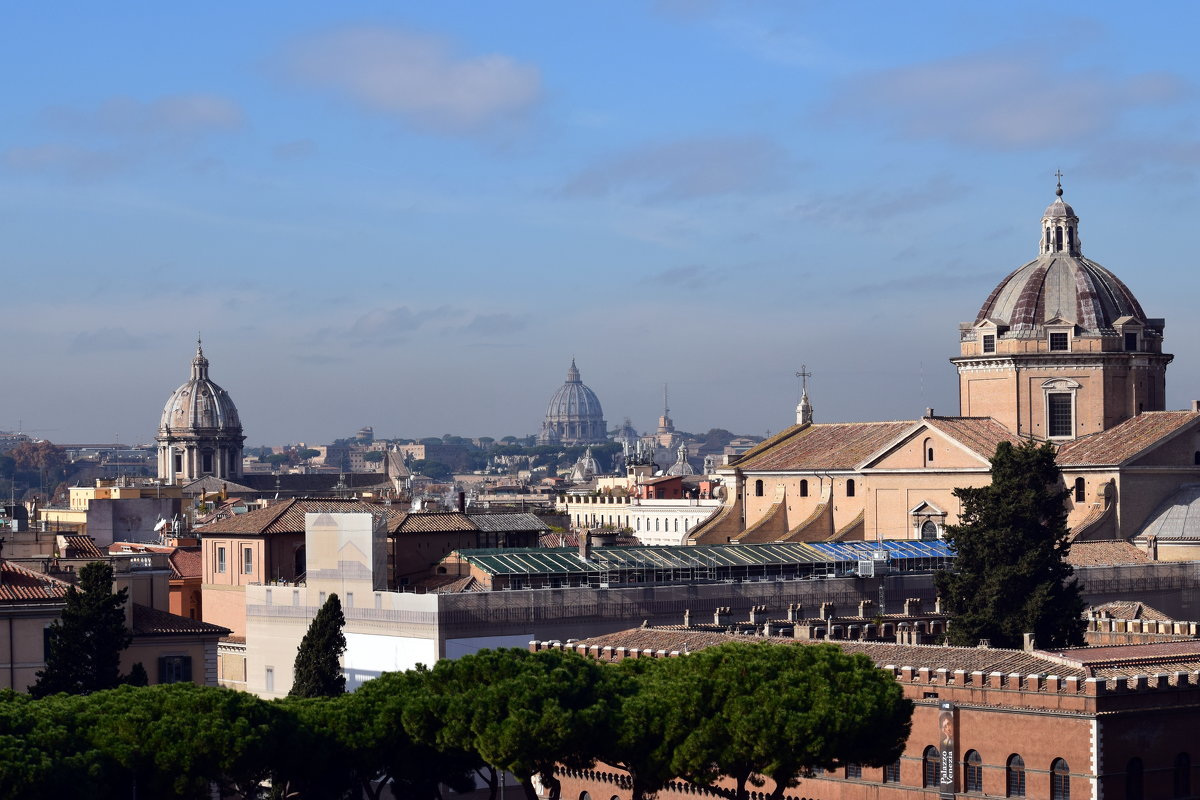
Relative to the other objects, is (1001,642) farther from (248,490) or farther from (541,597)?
(248,490)

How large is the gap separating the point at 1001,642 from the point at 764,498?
91.9 ft

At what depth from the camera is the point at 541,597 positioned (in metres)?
53.9

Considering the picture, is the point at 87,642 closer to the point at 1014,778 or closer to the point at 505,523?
the point at 1014,778

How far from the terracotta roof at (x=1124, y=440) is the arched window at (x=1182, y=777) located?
102ft

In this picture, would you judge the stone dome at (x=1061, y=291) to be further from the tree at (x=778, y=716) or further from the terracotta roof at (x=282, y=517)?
the tree at (x=778, y=716)

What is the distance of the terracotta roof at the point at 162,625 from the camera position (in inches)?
2016

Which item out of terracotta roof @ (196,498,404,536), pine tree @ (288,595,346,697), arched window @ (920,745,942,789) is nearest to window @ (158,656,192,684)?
pine tree @ (288,595,346,697)

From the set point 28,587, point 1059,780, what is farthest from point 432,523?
point 1059,780

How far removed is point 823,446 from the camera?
265 ft

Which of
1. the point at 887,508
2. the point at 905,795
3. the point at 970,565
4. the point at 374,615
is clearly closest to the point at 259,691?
the point at 374,615

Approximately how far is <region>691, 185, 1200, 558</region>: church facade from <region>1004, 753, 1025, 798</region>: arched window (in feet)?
104

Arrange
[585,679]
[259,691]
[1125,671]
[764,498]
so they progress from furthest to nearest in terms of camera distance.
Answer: [764,498] → [259,691] → [1125,671] → [585,679]

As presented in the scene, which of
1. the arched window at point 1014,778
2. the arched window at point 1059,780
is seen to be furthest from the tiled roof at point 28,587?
the arched window at point 1059,780

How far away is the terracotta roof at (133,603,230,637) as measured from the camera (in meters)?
51.2
